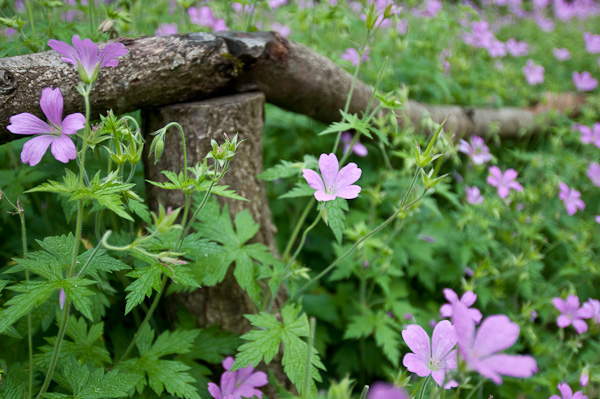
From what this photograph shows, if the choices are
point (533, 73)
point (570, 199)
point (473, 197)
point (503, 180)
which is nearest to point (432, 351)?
point (503, 180)

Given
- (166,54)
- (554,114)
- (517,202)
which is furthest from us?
(554,114)

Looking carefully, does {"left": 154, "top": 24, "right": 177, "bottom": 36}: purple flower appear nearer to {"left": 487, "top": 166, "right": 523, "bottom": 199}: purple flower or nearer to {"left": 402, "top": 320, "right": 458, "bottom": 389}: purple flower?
{"left": 487, "top": 166, "right": 523, "bottom": 199}: purple flower

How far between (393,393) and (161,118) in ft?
5.31

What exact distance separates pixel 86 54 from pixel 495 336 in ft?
4.05

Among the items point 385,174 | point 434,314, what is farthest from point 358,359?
point 385,174

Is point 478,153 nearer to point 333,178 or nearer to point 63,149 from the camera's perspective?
point 333,178

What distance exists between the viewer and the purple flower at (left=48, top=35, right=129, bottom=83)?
112 cm

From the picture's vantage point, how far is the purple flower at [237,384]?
156 centimetres

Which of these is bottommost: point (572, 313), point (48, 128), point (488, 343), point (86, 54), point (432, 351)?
point (572, 313)

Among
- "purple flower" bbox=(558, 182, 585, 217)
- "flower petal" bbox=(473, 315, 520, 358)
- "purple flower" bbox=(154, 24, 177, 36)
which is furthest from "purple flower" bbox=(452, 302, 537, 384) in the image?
"purple flower" bbox=(154, 24, 177, 36)

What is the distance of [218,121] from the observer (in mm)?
1883

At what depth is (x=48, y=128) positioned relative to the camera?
4.04ft

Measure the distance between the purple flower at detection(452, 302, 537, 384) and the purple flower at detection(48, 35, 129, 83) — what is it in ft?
3.59

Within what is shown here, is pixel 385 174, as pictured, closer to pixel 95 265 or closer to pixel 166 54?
pixel 166 54
